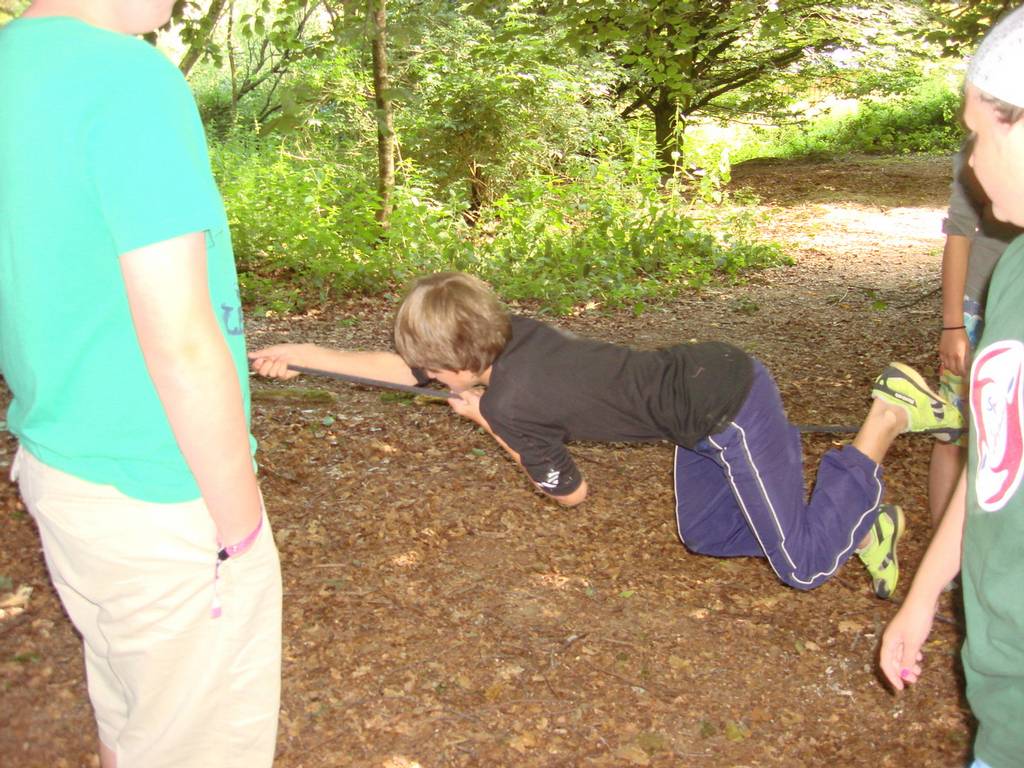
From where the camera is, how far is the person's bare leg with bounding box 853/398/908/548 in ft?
11.1

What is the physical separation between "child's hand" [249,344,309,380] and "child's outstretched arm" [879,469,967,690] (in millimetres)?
1839

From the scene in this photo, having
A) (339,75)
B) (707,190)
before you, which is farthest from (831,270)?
(339,75)

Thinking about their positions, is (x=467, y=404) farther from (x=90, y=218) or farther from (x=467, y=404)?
(x=90, y=218)

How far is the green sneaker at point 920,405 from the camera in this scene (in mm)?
3363

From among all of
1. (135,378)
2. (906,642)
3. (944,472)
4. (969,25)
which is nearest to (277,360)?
(135,378)

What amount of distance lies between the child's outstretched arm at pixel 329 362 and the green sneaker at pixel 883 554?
1.84 meters

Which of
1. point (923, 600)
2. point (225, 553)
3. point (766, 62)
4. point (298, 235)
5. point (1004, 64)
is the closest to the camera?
point (1004, 64)

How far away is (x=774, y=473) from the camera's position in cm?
318

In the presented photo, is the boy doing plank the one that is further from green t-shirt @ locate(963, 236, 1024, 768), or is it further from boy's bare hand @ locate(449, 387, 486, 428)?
green t-shirt @ locate(963, 236, 1024, 768)

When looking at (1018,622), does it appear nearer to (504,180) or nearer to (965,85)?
(965,85)

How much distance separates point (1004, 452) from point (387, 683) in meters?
2.28

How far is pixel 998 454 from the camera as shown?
134 cm

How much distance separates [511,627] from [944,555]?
6.63ft

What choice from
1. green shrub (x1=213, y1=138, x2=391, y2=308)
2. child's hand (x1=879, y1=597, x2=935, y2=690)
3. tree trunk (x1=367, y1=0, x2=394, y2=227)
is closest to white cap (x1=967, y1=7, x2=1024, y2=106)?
child's hand (x1=879, y1=597, x2=935, y2=690)
